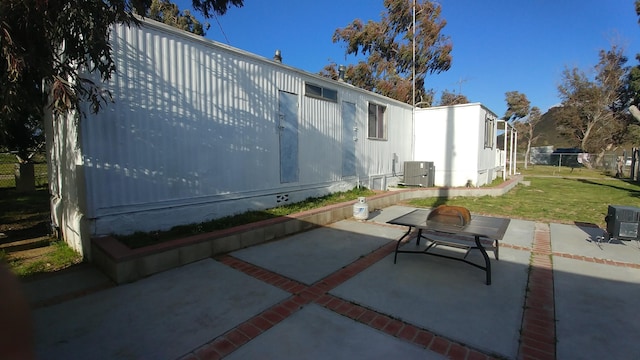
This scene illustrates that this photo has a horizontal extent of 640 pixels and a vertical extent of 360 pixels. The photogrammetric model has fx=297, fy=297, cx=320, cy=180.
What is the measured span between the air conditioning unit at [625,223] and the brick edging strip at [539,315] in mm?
1155

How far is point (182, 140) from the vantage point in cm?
517

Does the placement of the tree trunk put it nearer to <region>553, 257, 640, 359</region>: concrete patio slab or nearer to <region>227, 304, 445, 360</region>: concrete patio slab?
<region>227, 304, 445, 360</region>: concrete patio slab

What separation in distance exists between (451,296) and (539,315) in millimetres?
778

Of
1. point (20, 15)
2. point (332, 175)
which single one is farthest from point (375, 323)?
point (332, 175)

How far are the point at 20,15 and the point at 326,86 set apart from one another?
6631 mm

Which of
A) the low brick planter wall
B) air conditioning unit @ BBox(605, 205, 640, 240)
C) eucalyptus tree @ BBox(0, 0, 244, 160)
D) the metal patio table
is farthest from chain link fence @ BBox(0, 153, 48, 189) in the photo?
air conditioning unit @ BBox(605, 205, 640, 240)

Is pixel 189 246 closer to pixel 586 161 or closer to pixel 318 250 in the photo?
pixel 318 250

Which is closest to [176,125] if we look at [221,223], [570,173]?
[221,223]

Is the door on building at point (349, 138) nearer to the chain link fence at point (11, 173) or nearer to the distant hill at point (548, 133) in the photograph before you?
the chain link fence at point (11, 173)

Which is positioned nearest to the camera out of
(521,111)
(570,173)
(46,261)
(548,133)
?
(46,261)

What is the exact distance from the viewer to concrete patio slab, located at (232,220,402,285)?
3973 mm

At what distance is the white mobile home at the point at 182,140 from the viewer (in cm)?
439

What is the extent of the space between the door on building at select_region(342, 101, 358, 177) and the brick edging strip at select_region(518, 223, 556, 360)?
18.2ft

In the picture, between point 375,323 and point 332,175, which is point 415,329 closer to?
point 375,323
